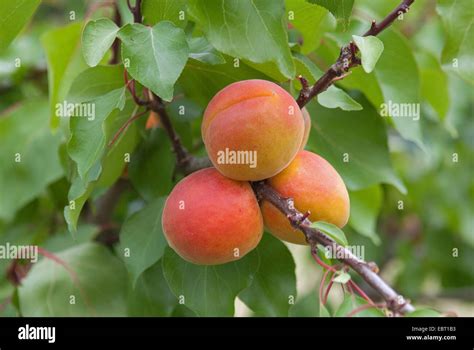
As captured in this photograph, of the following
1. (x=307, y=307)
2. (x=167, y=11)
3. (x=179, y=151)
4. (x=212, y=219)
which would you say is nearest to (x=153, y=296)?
(x=179, y=151)

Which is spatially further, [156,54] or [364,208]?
[364,208]

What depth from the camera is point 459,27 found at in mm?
867

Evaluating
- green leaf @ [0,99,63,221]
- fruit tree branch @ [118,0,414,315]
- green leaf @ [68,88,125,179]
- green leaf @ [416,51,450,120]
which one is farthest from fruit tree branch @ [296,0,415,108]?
green leaf @ [0,99,63,221]

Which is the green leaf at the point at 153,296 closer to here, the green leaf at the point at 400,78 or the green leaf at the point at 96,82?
the green leaf at the point at 96,82

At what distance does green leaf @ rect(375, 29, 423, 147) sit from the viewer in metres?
1.02

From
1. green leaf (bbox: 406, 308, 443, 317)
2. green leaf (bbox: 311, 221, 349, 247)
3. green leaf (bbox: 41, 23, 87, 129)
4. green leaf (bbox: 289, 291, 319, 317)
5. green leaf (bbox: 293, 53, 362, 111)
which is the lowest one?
green leaf (bbox: 289, 291, 319, 317)

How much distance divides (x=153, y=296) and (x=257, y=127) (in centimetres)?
40

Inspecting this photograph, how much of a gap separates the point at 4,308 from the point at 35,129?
1.27ft

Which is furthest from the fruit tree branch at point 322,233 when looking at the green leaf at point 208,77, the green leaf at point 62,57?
the green leaf at point 62,57

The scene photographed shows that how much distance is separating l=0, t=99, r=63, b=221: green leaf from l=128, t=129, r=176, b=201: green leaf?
321mm

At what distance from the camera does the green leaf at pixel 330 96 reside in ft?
2.49

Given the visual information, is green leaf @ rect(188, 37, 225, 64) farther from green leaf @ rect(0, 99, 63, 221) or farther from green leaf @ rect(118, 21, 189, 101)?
green leaf @ rect(0, 99, 63, 221)

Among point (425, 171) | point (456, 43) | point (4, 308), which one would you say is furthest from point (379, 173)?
point (425, 171)

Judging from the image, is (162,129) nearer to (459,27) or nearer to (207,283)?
(207,283)
